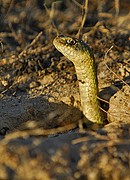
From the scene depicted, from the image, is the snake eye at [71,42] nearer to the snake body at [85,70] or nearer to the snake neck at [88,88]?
the snake body at [85,70]

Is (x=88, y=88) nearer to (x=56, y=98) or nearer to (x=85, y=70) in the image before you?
(x=85, y=70)

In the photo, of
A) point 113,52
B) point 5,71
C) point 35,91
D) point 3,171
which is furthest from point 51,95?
point 3,171

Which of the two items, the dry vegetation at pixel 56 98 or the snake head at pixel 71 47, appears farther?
the snake head at pixel 71 47

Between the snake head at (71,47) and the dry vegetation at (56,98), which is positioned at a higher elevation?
the snake head at (71,47)

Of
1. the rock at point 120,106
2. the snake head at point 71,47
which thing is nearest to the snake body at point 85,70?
the snake head at point 71,47

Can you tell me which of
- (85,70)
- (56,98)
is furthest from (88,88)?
(56,98)
